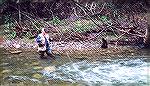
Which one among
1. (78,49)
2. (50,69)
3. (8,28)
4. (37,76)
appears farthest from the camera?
(8,28)

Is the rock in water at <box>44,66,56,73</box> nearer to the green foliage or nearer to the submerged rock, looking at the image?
the submerged rock

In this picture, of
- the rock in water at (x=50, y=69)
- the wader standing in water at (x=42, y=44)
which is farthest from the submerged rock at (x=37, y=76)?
the wader standing in water at (x=42, y=44)

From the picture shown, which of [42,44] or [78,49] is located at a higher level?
[42,44]

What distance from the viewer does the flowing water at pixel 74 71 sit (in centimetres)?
1202

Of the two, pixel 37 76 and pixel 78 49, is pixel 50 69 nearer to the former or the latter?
pixel 37 76

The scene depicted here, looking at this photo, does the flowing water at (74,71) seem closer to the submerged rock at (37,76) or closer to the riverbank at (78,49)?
the submerged rock at (37,76)

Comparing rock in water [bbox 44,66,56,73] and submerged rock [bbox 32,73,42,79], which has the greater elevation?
rock in water [bbox 44,66,56,73]

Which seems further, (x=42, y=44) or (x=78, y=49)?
(x=78, y=49)

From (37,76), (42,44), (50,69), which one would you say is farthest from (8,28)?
(37,76)

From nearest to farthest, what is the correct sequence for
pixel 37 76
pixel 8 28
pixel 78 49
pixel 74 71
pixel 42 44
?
pixel 37 76 < pixel 74 71 < pixel 42 44 < pixel 78 49 < pixel 8 28

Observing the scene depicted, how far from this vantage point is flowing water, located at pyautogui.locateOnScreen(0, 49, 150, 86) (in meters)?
12.0

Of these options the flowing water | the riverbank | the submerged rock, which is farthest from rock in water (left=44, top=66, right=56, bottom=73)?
the riverbank

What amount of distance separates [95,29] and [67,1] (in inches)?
165

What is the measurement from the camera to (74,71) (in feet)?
43.1
